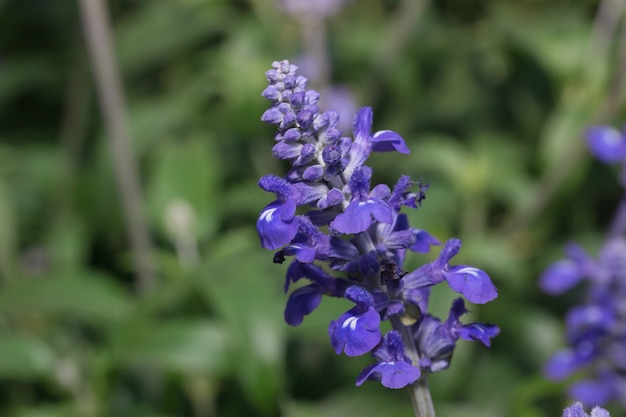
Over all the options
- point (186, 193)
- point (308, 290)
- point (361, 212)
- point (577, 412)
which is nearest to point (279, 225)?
point (361, 212)

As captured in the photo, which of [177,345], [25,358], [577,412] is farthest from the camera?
[25,358]

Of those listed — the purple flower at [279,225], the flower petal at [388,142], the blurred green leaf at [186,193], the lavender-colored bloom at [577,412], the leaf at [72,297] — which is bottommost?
the lavender-colored bloom at [577,412]

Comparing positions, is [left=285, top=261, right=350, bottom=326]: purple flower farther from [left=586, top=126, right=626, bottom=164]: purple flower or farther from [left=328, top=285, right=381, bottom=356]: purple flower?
[left=586, top=126, right=626, bottom=164]: purple flower

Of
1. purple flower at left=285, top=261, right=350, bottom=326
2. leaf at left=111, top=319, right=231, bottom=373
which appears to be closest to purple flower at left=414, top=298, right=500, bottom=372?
purple flower at left=285, top=261, right=350, bottom=326

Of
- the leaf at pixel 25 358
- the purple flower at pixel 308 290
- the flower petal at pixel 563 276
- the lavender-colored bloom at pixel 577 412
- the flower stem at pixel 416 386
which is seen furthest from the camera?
the leaf at pixel 25 358

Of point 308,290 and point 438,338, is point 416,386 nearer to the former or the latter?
point 438,338

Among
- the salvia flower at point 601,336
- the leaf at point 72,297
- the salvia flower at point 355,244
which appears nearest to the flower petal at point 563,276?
the salvia flower at point 601,336

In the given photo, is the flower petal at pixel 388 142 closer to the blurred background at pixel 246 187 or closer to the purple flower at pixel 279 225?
the purple flower at pixel 279 225
